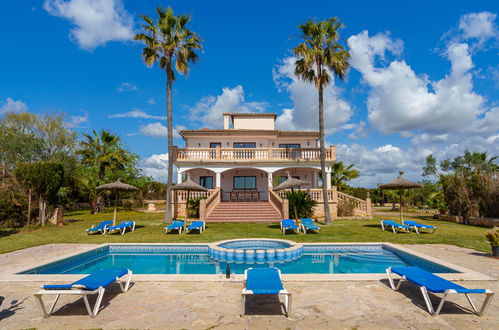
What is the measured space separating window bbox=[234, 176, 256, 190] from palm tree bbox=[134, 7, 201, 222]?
9.43 meters

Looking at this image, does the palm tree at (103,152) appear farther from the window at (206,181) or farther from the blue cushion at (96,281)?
the blue cushion at (96,281)

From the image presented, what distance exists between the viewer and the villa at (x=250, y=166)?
781 inches

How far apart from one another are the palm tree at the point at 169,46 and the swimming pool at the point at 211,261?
25.5ft

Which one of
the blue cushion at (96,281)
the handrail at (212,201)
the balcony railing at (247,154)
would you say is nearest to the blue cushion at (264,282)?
the blue cushion at (96,281)

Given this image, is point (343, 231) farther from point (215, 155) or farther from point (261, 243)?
point (215, 155)

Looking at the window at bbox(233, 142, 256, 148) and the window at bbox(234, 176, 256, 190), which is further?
the window at bbox(233, 142, 256, 148)

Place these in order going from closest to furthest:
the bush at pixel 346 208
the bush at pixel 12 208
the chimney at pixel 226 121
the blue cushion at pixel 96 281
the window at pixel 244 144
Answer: the blue cushion at pixel 96 281, the bush at pixel 12 208, the bush at pixel 346 208, the window at pixel 244 144, the chimney at pixel 226 121

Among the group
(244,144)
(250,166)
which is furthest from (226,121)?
(250,166)

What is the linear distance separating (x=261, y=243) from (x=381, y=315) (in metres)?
6.98

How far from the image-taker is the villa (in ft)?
65.1

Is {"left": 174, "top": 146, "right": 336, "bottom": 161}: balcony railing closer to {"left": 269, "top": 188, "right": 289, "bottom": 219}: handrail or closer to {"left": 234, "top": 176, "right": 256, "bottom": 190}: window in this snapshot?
{"left": 234, "top": 176, "right": 256, "bottom": 190}: window

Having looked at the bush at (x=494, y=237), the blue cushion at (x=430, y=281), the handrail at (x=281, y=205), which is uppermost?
the handrail at (x=281, y=205)

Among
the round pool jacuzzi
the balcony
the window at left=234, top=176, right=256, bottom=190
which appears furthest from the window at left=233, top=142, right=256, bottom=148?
the round pool jacuzzi

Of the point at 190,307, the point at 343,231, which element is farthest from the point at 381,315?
the point at 343,231
